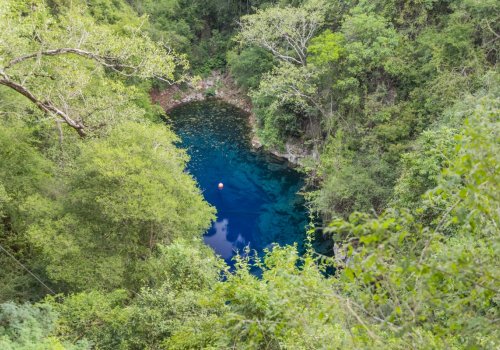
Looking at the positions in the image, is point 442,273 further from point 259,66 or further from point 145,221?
point 259,66

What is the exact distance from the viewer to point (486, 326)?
108 inches

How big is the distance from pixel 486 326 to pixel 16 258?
11869mm

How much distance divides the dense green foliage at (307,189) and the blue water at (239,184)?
5.76ft

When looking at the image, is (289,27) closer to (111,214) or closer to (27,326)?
(111,214)

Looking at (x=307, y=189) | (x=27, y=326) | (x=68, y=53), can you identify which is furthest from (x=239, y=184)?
(x=27, y=326)

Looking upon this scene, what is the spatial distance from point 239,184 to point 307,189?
143 inches

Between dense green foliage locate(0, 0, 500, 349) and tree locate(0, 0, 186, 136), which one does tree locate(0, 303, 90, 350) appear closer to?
dense green foliage locate(0, 0, 500, 349)

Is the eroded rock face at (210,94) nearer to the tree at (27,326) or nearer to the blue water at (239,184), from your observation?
the blue water at (239,184)

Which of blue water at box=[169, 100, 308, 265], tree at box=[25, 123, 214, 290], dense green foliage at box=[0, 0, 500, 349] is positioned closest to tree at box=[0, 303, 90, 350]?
dense green foliage at box=[0, 0, 500, 349]

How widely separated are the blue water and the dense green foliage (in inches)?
69.2

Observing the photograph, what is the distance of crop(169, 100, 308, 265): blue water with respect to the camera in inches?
713

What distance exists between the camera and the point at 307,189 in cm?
2066

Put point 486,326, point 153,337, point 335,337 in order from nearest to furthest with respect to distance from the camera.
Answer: point 486,326 < point 335,337 < point 153,337

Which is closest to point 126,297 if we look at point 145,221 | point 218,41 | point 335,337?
point 145,221
